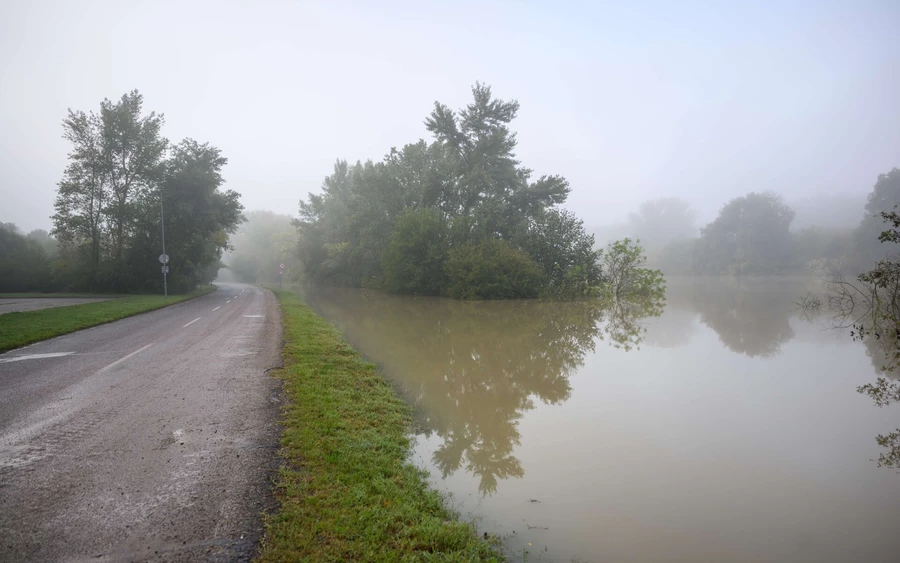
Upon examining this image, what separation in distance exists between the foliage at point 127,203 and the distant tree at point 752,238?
66.7m

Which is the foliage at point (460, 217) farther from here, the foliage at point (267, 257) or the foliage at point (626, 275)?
the foliage at point (267, 257)

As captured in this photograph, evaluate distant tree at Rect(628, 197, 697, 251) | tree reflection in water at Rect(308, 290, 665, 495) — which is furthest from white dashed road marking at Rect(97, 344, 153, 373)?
distant tree at Rect(628, 197, 697, 251)

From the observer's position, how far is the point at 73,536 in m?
3.05

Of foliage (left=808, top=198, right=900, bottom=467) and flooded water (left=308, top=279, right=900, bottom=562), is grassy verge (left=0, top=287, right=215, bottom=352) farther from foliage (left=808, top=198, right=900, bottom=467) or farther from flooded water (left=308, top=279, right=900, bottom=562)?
foliage (left=808, top=198, right=900, bottom=467)

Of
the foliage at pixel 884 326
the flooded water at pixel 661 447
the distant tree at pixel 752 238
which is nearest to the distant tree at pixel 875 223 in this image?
the distant tree at pixel 752 238

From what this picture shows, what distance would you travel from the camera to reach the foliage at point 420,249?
30891 mm

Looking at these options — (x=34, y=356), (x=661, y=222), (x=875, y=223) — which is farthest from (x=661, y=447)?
(x=661, y=222)

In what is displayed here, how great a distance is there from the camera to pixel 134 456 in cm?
443

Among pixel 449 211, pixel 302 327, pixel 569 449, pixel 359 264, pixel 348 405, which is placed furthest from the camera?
pixel 359 264

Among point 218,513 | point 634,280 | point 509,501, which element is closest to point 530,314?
point 634,280

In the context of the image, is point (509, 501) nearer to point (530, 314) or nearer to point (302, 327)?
point (302, 327)

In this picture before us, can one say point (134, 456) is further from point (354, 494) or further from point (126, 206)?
point (126, 206)

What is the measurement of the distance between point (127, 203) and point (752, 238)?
72.8 meters

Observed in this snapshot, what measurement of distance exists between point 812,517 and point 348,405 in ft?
17.6
